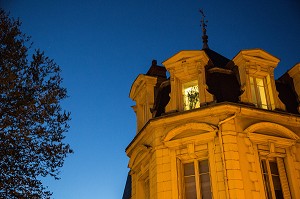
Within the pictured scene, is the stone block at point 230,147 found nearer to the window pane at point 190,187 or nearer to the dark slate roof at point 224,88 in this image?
the window pane at point 190,187

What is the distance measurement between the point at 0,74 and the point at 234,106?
7891 millimetres

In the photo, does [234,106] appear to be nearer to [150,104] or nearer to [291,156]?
[291,156]

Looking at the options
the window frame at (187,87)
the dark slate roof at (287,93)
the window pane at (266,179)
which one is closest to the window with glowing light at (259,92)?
the dark slate roof at (287,93)

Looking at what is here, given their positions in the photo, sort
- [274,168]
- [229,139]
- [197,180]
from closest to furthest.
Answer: [229,139], [197,180], [274,168]

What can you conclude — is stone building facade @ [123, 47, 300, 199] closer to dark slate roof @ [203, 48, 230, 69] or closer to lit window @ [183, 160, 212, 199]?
lit window @ [183, 160, 212, 199]

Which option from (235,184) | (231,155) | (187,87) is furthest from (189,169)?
(187,87)

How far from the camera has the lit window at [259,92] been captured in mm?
15648

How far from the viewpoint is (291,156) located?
14578 millimetres

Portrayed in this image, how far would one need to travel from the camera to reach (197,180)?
46.1ft

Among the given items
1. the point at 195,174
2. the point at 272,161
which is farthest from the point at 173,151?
the point at 272,161

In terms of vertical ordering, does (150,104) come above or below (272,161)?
above

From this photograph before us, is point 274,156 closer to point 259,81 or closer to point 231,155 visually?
point 231,155

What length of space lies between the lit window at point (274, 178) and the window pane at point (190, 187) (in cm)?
237

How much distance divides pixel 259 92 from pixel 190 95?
2654 mm
